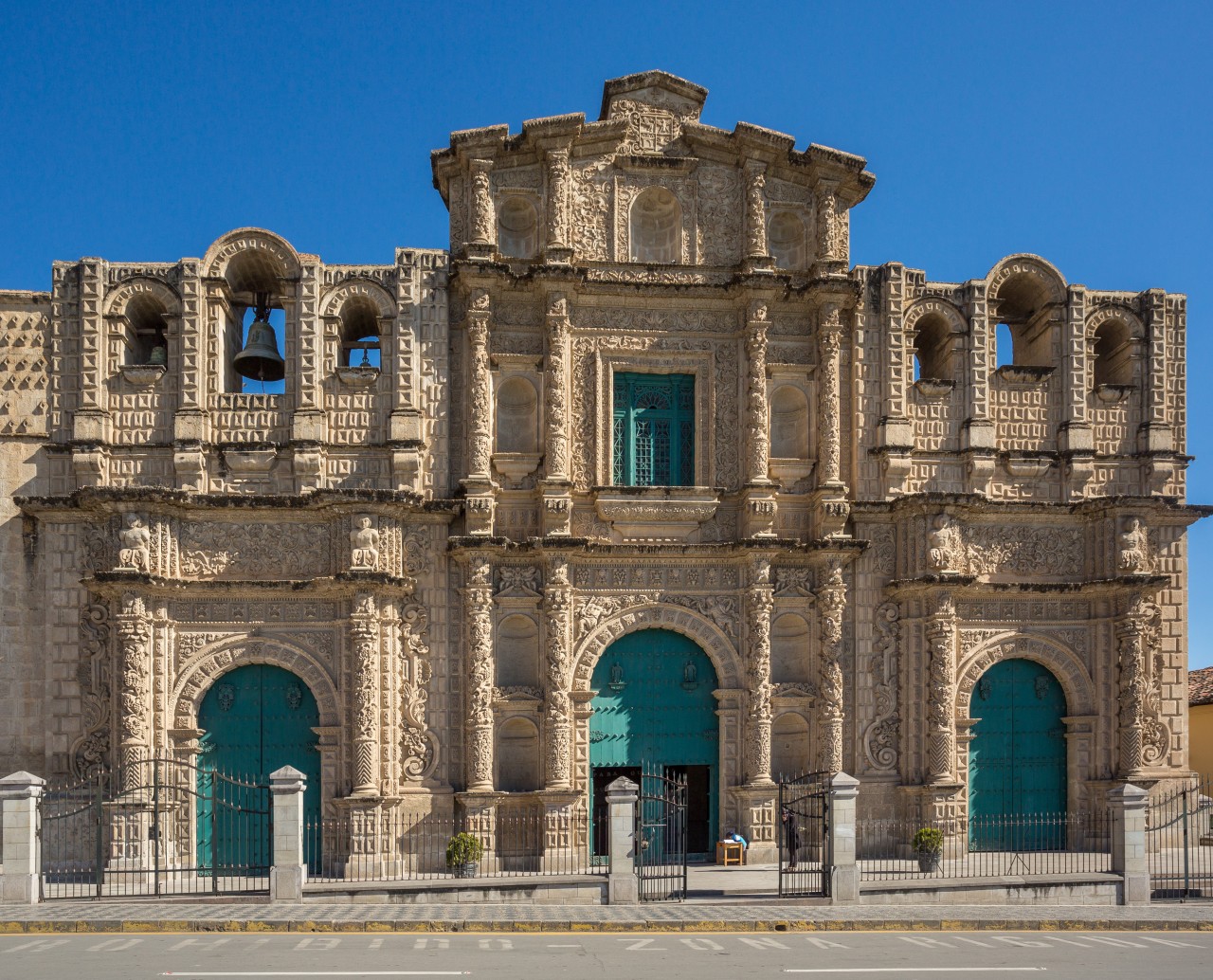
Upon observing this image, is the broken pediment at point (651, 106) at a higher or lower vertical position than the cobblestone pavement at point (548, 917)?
higher

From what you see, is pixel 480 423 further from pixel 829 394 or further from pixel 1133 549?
pixel 1133 549

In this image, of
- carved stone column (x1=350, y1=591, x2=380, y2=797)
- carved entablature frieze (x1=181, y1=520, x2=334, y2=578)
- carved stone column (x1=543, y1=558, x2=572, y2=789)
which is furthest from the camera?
carved stone column (x1=543, y1=558, x2=572, y2=789)

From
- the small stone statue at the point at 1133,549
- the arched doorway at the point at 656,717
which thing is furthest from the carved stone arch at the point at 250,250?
the small stone statue at the point at 1133,549

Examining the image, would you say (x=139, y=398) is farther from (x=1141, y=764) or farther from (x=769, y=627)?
(x=1141, y=764)

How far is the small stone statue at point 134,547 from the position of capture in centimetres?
2030

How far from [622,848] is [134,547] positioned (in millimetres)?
9479

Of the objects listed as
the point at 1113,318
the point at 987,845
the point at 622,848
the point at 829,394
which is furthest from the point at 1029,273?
the point at 622,848

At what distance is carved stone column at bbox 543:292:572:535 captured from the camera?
21859 mm

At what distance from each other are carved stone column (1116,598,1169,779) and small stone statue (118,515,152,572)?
1729 centimetres

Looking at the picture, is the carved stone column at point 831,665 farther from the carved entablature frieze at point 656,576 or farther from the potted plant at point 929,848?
the potted plant at point 929,848

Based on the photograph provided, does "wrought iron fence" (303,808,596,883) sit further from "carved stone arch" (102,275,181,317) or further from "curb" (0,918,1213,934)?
"carved stone arch" (102,275,181,317)

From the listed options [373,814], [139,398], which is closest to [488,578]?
[373,814]

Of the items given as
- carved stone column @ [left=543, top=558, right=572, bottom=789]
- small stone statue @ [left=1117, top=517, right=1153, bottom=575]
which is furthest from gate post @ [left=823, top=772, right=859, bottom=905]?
small stone statue @ [left=1117, top=517, right=1153, bottom=575]

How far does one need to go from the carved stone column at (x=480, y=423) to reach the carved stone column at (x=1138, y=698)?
1183cm
